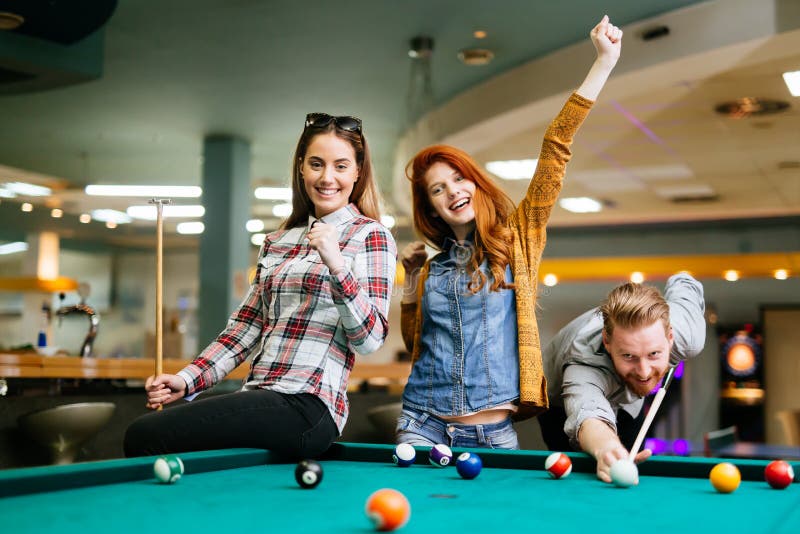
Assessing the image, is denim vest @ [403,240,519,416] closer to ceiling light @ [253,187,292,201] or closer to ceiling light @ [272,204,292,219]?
ceiling light @ [253,187,292,201]

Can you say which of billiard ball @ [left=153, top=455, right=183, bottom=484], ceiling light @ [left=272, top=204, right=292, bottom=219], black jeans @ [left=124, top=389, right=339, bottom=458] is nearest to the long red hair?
black jeans @ [left=124, top=389, right=339, bottom=458]

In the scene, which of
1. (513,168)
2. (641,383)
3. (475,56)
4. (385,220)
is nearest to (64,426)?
(385,220)

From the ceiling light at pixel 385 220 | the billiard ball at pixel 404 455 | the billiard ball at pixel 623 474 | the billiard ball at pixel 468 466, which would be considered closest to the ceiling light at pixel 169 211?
the ceiling light at pixel 385 220

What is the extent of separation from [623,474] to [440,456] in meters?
0.45

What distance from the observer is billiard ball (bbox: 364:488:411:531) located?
1.12m

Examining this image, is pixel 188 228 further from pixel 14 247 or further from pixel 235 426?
pixel 235 426

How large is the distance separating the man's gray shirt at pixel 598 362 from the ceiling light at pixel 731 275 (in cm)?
919

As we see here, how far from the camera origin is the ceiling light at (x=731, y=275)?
1106 cm

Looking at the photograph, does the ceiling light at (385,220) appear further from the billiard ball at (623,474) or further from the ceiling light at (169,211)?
the ceiling light at (169,211)

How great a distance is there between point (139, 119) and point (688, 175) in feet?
17.1

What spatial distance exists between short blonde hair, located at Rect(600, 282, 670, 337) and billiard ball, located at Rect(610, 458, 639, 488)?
0.48 m

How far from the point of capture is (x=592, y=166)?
8102 mm

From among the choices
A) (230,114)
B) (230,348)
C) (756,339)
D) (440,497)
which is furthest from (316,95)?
(756,339)

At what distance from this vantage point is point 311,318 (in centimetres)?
210
